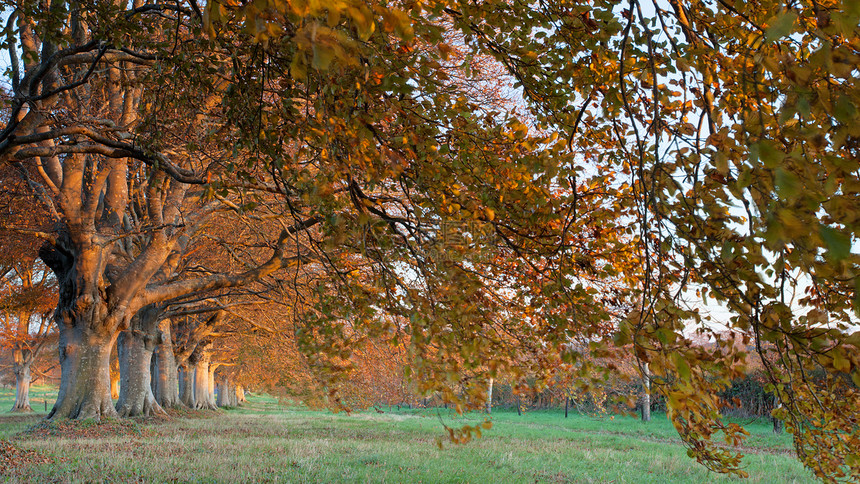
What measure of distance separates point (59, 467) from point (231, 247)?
18.9 ft

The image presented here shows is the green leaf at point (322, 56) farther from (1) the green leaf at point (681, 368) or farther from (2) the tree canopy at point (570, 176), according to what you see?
(1) the green leaf at point (681, 368)

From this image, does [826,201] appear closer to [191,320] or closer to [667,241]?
[667,241]

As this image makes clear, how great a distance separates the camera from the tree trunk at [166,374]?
63.6 ft

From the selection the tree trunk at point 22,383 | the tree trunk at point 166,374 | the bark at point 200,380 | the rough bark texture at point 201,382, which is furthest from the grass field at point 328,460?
the tree trunk at point 22,383

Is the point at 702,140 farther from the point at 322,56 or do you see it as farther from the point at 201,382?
the point at 201,382

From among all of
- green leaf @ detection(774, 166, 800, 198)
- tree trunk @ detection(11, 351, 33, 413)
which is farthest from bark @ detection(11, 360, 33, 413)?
green leaf @ detection(774, 166, 800, 198)

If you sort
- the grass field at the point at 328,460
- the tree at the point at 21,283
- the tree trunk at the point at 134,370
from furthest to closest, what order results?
1. the tree trunk at the point at 134,370
2. the tree at the point at 21,283
3. the grass field at the point at 328,460

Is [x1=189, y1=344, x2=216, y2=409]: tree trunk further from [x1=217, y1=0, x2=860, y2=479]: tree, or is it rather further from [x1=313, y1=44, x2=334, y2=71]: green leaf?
[x1=313, y1=44, x2=334, y2=71]: green leaf

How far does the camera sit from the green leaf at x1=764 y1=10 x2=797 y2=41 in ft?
3.69

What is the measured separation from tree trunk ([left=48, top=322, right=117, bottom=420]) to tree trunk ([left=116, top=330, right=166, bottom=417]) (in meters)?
3.72

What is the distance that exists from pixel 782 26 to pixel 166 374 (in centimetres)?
2356

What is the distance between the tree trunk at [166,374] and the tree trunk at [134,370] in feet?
9.34

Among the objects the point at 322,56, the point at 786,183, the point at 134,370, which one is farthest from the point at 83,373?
the point at 786,183

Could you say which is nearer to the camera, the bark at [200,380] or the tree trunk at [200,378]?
the bark at [200,380]
